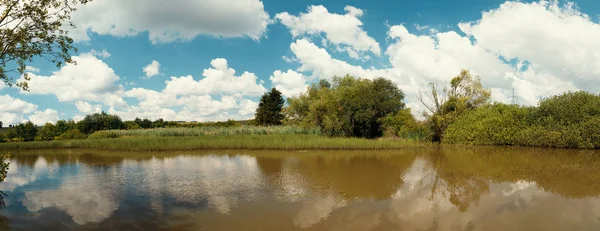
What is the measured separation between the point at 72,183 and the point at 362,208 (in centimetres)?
1153

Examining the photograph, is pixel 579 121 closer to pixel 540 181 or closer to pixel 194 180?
pixel 540 181

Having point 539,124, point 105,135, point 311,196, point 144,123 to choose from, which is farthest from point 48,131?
point 539,124

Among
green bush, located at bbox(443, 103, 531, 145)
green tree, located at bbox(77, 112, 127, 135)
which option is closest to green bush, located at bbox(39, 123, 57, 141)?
green tree, located at bbox(77, 112, 127, 135)

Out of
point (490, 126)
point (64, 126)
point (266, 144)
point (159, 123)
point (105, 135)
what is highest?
point (159, 123)

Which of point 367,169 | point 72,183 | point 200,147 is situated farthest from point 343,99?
point 72,183

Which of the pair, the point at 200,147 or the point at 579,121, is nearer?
the point at 579,121

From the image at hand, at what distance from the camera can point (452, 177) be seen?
12906 mm

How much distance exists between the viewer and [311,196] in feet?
32.3

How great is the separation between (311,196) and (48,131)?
2059 inches

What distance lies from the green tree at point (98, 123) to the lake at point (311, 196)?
40.9 m

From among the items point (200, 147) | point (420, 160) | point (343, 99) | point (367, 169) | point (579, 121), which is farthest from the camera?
point (343, 99)

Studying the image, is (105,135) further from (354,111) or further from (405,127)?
(405,127)

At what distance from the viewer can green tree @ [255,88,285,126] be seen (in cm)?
5791

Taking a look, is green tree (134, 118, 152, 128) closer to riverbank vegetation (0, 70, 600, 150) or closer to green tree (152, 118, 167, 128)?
green tree (152, 118, 167, 128)
